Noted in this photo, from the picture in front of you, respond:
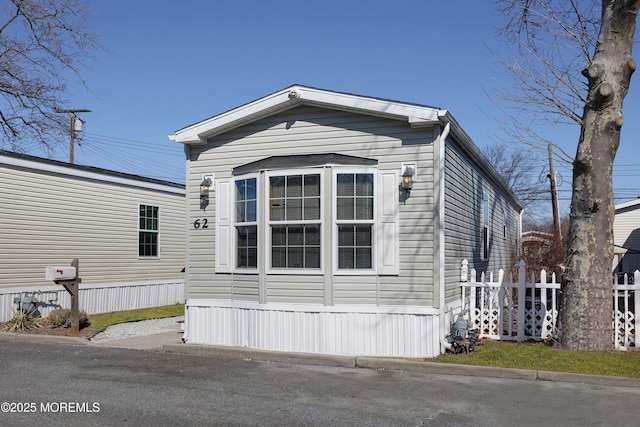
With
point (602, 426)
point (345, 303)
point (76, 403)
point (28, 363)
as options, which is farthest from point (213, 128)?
point (602, 426)

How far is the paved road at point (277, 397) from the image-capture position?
6.41m

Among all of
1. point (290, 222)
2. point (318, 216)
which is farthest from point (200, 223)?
point (318, 216)

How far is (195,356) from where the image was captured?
10445mm

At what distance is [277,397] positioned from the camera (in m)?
7.35

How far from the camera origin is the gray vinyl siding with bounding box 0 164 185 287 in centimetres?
1446

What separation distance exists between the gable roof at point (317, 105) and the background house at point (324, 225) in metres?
0.02

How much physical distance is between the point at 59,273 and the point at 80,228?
11.9ft

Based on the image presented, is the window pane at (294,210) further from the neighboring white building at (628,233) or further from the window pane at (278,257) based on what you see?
the neighboring white building at (628,233)

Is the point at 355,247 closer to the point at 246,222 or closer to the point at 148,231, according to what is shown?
the point at 246,222

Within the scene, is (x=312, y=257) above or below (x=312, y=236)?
below

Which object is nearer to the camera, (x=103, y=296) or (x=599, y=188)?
(x=599, y=188)

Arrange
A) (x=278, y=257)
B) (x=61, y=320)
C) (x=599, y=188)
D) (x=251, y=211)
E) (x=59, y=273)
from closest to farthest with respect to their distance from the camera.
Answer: (x=599, y=188) → (x=278, y=257) → (x=251, y=211) → (x=59, y=273) → (x=61, y=320)

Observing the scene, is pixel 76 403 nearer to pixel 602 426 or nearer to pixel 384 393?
pixel 384 393

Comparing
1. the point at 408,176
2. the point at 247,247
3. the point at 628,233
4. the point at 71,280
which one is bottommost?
the point at 71,280
